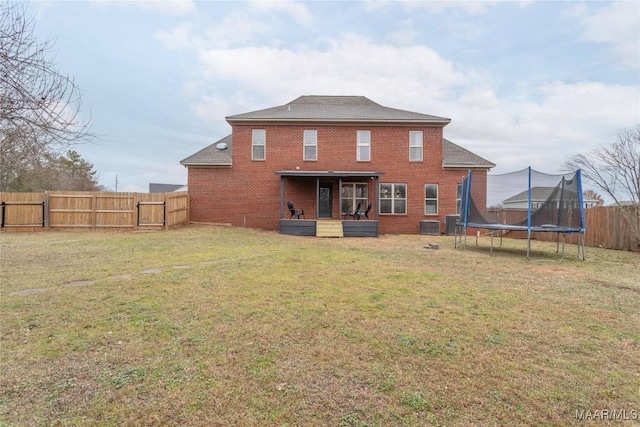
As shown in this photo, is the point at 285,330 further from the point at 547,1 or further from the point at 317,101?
the point at 317,101

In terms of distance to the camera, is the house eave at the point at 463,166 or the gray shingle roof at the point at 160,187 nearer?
the house eave at the point at 463,166

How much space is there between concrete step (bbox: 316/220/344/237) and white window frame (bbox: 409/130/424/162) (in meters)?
5.84

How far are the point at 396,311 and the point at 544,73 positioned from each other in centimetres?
1884

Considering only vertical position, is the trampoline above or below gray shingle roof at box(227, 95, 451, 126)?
below

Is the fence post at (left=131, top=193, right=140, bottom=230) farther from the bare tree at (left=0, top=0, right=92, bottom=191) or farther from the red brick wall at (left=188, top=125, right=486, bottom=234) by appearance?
the bare tree at (left=0, top=0, right=92, bottom=191)

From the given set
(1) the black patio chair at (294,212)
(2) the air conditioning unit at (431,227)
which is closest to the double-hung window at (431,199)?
(2) the air conditioning unit at (431,227)

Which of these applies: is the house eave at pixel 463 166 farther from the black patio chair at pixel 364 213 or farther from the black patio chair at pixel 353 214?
the black patio chair at pixel 353 214

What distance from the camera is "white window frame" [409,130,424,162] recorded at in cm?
1772

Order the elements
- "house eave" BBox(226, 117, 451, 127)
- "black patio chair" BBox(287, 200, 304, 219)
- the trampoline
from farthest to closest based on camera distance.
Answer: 1. "house eave" BBox(226, 117, 451, 127)
2. "black patio chair" BBox(287, 200, 304, 219)
3. the trampoline

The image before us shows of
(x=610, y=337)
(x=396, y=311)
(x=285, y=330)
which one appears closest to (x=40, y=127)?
(x=285, y=330)

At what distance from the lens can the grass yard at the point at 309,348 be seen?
2.27 m

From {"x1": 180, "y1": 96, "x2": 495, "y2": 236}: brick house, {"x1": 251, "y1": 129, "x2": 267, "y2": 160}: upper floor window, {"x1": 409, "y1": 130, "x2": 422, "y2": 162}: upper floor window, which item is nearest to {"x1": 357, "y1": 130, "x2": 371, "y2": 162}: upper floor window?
{"x1": 180, "y1": 96, "x2": 495, "y2": 236}: brick house

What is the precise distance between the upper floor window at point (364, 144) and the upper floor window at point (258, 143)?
16.8ft

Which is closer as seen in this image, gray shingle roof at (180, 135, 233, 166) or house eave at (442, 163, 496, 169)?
gray shingle roof at (180, 135, 233, 166)
